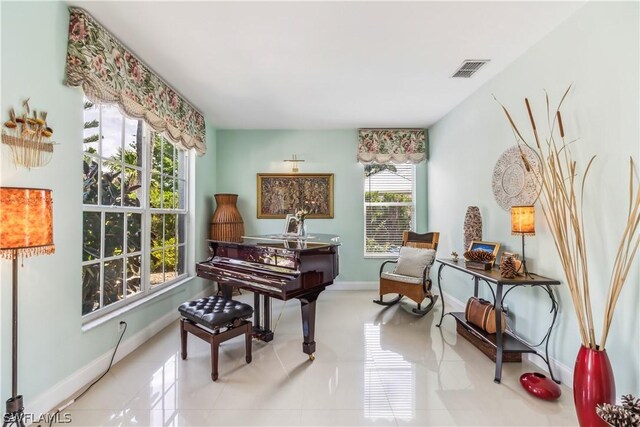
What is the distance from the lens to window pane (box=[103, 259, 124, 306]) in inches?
94.8

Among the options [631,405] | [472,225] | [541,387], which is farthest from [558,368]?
[472,225]

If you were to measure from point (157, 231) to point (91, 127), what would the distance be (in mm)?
1251

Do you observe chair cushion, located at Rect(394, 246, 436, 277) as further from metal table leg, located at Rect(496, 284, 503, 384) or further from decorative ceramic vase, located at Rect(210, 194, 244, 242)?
decorative ceramic vase, located at Rect(210, 194, 244, 242)

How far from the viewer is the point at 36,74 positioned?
5.60 ft

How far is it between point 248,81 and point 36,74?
5.37 feet

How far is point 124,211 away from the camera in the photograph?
2.59 m

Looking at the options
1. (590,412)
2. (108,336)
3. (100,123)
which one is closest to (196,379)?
(108,336)

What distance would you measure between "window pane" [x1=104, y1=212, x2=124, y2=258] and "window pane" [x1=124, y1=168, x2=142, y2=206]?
0.19 m

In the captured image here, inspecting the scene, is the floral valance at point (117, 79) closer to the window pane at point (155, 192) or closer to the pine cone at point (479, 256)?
the window pane at point (155, 192)

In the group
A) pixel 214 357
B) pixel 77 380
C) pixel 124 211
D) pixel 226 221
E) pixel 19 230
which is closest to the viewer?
pixel 19 230

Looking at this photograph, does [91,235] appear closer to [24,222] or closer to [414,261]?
[24,222]

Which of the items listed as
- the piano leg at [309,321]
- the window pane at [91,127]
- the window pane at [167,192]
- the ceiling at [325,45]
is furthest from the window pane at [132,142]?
the piano leg at [309,321]

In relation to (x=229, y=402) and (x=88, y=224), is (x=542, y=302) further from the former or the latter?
(x=88, y=224)

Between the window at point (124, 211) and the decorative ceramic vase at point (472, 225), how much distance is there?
11.3 ft
